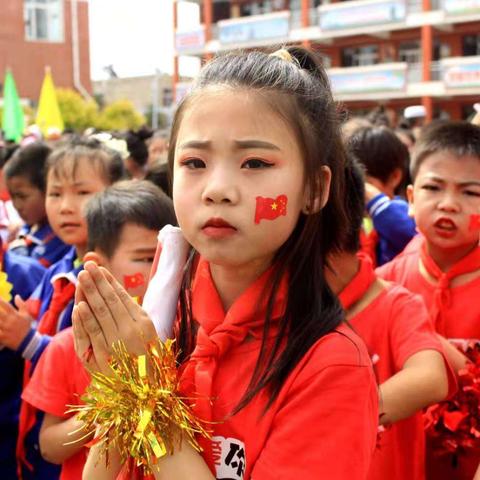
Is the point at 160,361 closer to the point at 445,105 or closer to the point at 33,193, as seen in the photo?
the point at 33,193

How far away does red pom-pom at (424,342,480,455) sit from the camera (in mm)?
1742

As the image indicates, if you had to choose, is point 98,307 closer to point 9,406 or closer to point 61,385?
point 61,385

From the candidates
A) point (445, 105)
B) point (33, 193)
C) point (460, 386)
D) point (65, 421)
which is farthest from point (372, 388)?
point (445, 105)

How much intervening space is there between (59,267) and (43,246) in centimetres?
65

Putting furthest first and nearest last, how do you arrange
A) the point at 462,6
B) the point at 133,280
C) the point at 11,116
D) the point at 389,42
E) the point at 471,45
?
the point at 389,42 → the point at 471,45 → the point at 462,6 → the point at 11,116 → the point at 133,280

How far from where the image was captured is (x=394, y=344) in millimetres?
1658

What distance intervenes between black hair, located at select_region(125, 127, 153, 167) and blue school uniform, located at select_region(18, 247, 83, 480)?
2.49 meters

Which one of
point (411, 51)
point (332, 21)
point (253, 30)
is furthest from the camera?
point (253, 30)

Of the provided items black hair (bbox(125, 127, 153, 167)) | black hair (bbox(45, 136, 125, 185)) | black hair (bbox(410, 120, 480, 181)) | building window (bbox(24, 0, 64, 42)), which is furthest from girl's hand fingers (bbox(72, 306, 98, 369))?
building window (bbox(24, 0, 64, 42))

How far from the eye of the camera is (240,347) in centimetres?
116

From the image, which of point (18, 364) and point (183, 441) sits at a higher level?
point (183, 441)

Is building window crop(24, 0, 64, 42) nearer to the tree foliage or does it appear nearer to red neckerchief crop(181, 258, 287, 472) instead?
the tree foliage

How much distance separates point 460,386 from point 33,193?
2.48m

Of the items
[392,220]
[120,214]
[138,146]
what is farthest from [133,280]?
[138,146]
